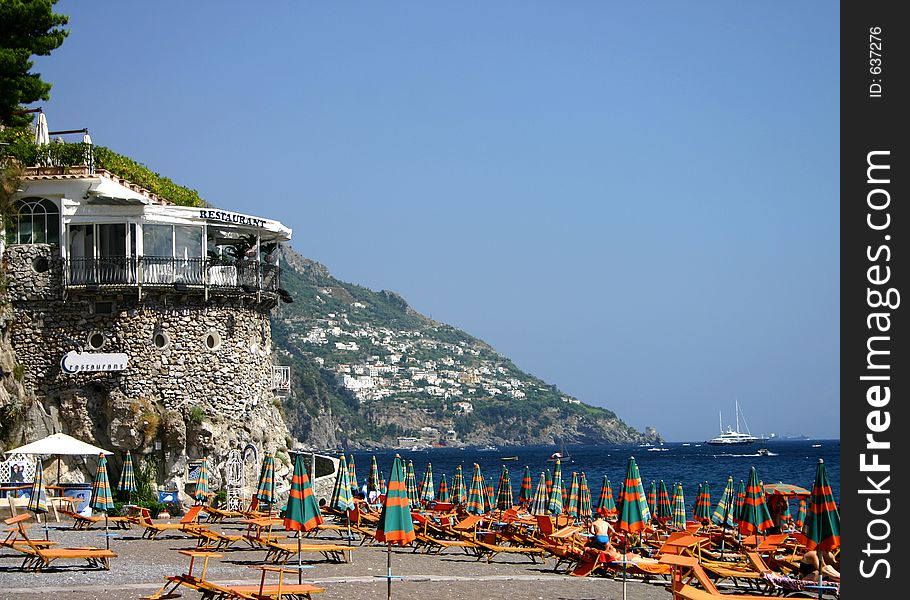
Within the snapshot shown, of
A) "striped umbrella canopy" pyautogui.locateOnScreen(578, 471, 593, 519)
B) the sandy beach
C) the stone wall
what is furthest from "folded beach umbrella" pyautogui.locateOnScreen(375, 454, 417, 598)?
the stone wall

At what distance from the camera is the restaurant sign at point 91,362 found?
31.1 metres

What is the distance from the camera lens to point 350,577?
17016 millimetres

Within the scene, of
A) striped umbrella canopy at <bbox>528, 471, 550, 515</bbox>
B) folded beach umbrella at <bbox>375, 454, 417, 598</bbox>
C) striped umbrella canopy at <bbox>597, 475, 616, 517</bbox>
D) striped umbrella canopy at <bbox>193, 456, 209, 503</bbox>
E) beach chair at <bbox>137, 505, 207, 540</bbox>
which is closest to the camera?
folded beach umbrella at <bbox>375, 454, 417, 598</bbox>

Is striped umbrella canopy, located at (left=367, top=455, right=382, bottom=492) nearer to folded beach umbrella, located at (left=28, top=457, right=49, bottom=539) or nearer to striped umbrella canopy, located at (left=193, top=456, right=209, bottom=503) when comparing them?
striped umbrella canopy, located at (left=193, top=456, right=209, bottom=503)

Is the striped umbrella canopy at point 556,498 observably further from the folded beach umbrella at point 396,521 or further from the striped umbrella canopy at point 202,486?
the folded beach umbrella at point 396,521

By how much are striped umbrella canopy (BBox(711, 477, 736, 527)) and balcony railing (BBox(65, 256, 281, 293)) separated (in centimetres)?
1476

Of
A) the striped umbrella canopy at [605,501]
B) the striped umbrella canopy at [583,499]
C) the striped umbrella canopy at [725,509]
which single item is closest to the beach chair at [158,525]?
the striped umbrella canopy at [583,499]

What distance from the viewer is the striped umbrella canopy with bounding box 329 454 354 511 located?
23.9 meters

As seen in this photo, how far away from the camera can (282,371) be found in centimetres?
3603

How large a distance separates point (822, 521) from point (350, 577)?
6777 mm

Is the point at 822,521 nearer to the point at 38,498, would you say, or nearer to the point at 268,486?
the point at 268,486

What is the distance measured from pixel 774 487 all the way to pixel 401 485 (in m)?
13.9

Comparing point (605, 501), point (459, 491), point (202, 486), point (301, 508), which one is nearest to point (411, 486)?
point (459, 491)

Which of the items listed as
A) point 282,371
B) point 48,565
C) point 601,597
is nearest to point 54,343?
point 282,371
